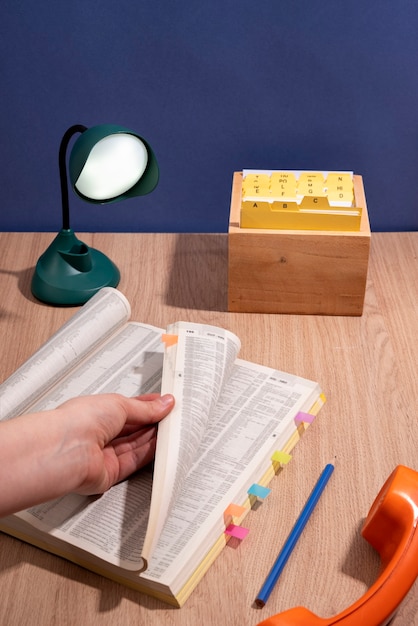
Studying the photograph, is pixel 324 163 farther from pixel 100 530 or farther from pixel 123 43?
pixel 100 530

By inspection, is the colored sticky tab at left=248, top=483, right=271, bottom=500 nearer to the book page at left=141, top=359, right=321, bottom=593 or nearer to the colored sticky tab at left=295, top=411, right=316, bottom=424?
the book page at left=141, top=359, right=321, bottom=593

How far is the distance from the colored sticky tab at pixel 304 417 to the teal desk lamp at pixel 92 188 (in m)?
0.39

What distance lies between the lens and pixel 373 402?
100 centimetres

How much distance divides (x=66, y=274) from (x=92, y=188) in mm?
203

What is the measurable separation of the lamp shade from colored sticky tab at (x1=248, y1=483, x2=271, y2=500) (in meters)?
0.46

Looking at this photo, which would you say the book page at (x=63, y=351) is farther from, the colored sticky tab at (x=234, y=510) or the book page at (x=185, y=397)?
the colored sticky tab at (x=234, y=510)

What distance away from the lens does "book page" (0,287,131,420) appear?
3.11ft

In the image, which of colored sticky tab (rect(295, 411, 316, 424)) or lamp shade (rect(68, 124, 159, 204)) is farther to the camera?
lamp shade (rect(68, 124, 159, 204))

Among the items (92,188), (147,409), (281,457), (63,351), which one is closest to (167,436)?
(147,409)

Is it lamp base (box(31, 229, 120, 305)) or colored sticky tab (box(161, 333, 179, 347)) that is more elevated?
colored sticky tab (box(161, 333, 179, 347))

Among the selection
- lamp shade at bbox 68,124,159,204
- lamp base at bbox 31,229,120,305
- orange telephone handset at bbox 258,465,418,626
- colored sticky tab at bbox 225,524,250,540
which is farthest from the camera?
lamp base at bbox 31,229,120,305

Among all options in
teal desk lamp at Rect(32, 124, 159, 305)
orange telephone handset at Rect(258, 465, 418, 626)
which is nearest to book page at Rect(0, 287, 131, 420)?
teal desk lamp at Rect(32, 124, 159, 305)

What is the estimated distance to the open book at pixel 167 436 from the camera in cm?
77

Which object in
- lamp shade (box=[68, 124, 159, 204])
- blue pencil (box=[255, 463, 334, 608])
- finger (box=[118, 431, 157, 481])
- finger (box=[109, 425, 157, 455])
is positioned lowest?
blue pencil (box=[255, 463, 334, 608])
